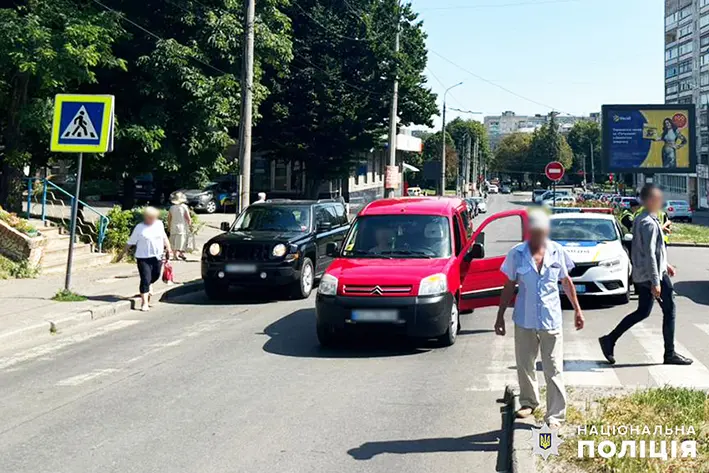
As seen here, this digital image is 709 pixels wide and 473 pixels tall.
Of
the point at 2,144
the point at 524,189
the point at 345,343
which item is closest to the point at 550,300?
the point at 345,343

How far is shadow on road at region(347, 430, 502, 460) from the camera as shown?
19.1 feet

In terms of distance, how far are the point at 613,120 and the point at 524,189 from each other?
121 metres

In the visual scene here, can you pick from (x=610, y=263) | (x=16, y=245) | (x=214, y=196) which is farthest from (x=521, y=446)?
(x=214, y=196)

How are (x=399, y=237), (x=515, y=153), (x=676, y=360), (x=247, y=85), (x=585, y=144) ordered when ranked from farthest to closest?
1. (x=515, y=153)
2. (x=585, y=144)
3. (x=247, y=85)
4. (x=399, y=237)
5. (x=676, y=360)

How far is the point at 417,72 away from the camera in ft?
152

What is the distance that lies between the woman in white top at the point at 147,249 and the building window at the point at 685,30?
89.6 meters

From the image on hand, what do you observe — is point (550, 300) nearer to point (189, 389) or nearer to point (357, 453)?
point (357, 453)

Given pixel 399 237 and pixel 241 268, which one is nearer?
pixel 399 237

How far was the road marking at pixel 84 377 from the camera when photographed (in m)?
8.08

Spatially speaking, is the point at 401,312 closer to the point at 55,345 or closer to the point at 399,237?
the point at 399,237

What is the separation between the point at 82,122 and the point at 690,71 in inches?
3557

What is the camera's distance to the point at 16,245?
15.4m
